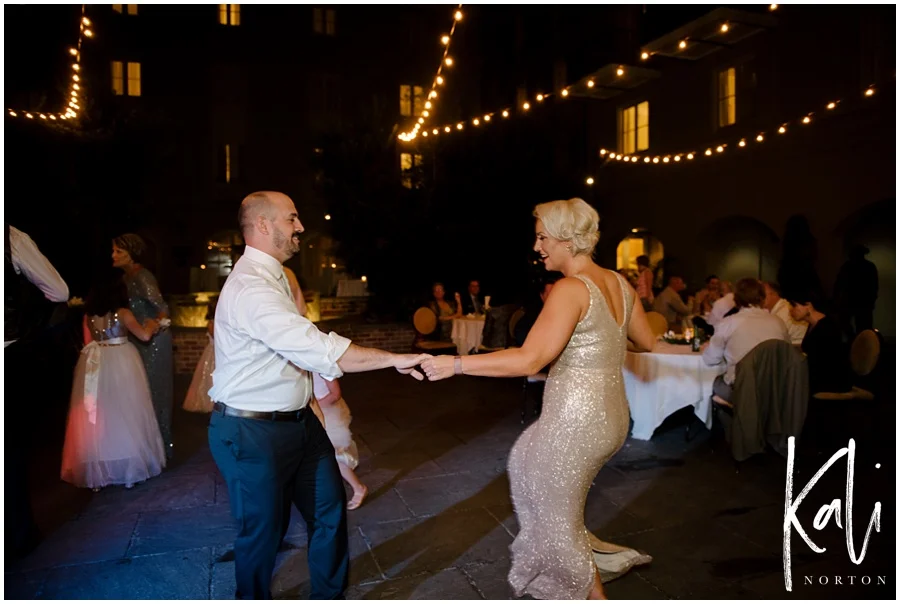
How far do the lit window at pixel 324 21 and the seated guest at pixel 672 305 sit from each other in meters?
16.4

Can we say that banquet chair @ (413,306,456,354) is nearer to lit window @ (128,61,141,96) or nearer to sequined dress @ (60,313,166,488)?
sequined dress @ (60,313,166,488)

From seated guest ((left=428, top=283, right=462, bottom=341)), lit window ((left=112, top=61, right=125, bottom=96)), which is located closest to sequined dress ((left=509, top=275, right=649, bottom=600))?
seated guest ((left=428, top=283, right=462, bottom=341))

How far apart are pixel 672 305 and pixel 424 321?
11.5 feet

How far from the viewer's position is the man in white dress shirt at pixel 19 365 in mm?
3219

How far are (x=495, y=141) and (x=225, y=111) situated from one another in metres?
11.3

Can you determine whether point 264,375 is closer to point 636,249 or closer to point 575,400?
point 575,400

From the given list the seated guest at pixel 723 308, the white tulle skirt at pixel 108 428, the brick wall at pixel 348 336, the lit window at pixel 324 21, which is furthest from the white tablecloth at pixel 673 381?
the lit window at pixel 324 21

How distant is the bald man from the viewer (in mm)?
2363

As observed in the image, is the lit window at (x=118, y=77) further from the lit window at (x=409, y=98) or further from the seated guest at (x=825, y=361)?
the seated guest at (x=825, y=361)

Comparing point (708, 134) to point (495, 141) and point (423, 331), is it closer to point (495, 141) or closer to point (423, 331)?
point (495, 141)

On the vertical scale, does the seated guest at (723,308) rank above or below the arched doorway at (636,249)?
below

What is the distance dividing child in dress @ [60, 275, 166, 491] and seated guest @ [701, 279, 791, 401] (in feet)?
14.0

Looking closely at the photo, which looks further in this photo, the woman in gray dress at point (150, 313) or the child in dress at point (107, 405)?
the woman in gray dress at point (150, 313)
